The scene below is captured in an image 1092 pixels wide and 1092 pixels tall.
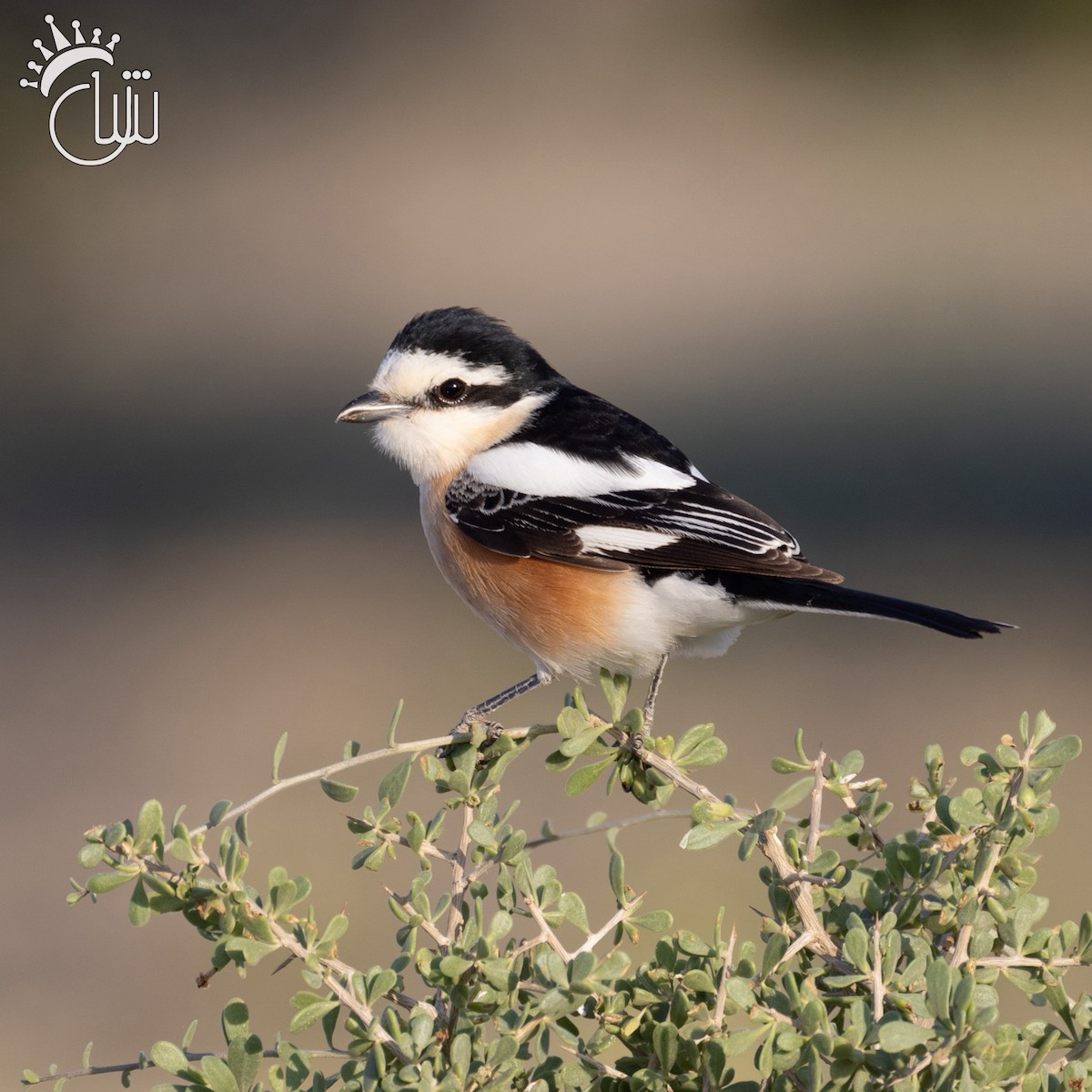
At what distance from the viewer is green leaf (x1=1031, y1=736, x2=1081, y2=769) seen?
1.38 metres

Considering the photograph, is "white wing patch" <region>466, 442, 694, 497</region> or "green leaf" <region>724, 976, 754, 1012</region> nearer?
"green leaf" <region>724, 976, 754, 1012</region>

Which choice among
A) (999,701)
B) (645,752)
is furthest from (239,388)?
(645,752)

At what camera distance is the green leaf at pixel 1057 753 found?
54.5 inches

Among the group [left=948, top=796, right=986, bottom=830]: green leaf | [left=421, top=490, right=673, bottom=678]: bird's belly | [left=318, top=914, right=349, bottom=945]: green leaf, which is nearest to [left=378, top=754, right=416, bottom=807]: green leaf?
[left=318, top=914, right=349, bottom=945]: green leaf

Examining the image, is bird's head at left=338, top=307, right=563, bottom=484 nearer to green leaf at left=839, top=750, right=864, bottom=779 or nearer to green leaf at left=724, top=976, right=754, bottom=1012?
green leaf at left=839, top=750, right=864, bottom=779

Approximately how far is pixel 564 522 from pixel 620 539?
0.13m

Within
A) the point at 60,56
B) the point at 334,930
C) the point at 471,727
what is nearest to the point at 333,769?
the point at 334,930

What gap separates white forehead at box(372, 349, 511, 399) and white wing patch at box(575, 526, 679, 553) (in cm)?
54

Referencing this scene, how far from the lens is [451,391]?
10.8 ft

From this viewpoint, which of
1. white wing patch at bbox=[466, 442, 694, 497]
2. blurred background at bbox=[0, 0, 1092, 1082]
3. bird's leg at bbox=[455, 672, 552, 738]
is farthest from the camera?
blurred background at bbox=[0, 0, 1092, 1082]

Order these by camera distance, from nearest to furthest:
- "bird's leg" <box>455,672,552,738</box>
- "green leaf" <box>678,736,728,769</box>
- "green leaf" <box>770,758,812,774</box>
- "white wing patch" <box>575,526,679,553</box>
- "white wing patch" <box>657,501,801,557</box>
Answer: "green leaf" <box>770,758,812,774</box> < "green leaf" <box>678,736,728,769</box> < "bird's leg" <box>455,672,552,738</box> < "white wing patch" <box>657,501,801,557</box> < "white wing patch" <box>575,526,679,553</box>

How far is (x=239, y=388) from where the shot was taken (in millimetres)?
12391

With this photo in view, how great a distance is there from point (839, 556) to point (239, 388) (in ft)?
20.8

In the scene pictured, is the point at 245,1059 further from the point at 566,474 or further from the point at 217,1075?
the point at 566,474
